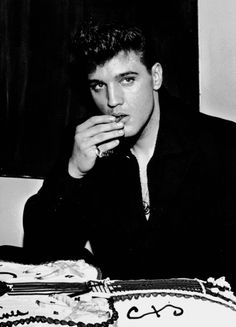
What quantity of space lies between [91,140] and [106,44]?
356 mm

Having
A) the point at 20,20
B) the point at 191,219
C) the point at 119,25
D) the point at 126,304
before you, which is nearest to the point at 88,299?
the point at 126,304

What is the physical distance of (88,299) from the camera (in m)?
1.18

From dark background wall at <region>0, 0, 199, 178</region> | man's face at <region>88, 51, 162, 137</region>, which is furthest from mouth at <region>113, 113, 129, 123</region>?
dark background wall at <region>0, 0, 199, 178</region>

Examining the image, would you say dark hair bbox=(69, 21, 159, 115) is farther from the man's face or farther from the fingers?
the fingers

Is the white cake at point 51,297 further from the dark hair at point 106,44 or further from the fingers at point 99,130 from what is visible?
the dark hair at point 106,44

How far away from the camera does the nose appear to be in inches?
70.7

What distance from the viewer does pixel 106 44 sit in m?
1.84

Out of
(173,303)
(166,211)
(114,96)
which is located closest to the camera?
(173,303)

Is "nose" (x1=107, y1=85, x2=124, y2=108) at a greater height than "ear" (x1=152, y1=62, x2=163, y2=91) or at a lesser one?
lesser

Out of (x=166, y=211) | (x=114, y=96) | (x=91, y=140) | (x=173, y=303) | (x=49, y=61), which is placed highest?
(x=49, y=61)

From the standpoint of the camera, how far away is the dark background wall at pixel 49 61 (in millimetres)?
2283

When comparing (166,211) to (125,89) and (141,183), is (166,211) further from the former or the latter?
(125,89)

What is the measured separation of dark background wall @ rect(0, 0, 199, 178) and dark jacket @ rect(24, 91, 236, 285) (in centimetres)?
39

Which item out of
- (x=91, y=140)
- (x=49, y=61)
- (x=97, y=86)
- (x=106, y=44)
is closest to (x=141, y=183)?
(x=91, y=140)
